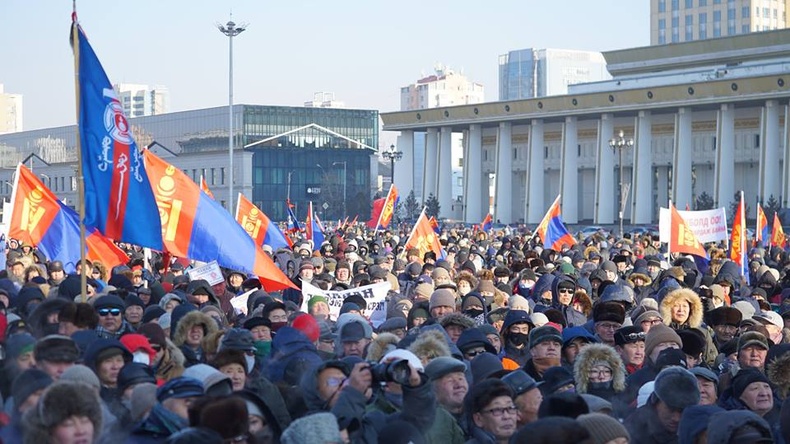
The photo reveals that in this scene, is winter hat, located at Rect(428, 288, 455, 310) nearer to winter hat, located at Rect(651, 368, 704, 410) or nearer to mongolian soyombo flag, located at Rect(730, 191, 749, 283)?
winter hat, located at Rect(651, 368, 704, 410)

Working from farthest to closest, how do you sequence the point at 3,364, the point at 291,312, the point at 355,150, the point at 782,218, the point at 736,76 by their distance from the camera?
the point at 355,150
the point at 736,76
the point at 782,218
the point at 291,312
the point at 3,364

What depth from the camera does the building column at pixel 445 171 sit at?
88.8 m

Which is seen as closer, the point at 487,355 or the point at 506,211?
the point at 487,355

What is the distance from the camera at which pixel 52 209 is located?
54.4 feet

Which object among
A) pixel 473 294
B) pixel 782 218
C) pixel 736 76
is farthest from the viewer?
pixel 736 76

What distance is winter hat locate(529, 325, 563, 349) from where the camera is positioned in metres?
8.57

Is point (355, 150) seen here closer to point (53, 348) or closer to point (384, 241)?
point (384, 241)

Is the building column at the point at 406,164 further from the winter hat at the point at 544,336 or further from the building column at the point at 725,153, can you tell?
the winter hat at the point at 544,336

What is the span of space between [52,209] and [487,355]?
9591 mm

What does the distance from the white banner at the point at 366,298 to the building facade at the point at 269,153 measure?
A: 83.9 meters

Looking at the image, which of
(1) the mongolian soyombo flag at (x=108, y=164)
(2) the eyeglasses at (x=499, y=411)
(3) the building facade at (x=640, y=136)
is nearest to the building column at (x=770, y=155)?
(3) the building facade at (x=640, y=136)

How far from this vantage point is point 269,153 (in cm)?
10438

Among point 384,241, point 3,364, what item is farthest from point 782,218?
point 3,364

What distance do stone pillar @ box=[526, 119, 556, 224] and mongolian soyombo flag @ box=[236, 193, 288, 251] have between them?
62.0 meters
